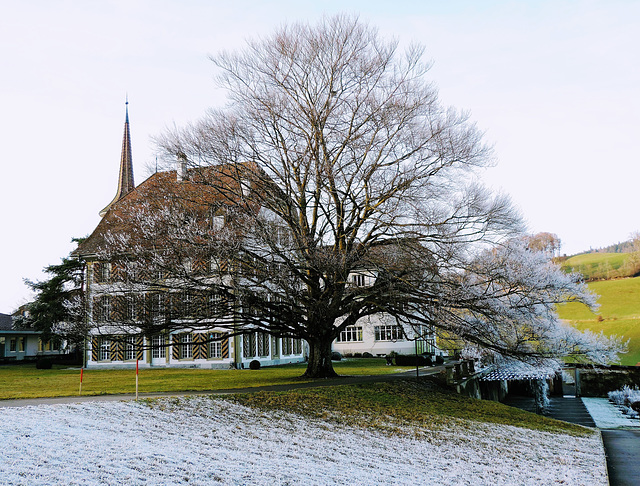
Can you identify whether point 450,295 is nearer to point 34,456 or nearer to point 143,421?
point 143,421

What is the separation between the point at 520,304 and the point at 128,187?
30.8 metres

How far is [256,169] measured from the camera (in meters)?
20.2

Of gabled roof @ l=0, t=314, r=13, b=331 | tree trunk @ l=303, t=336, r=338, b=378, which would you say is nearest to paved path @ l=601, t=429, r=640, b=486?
tree trunk @ l=303, t=336, r=338, b=378

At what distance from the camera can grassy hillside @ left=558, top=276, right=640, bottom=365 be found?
63844mm

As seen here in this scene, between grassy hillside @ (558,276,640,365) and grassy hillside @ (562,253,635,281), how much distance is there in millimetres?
2055

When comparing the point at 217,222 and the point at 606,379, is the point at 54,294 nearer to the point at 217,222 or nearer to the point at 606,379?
the point at 217,222

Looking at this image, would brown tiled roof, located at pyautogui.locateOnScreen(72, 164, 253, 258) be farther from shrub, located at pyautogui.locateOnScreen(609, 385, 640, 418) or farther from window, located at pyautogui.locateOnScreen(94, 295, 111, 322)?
shrub, located at pyautogui.locateOnScreen(609, 385, 640, 418)

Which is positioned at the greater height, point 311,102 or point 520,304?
point 311,102

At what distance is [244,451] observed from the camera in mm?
9523

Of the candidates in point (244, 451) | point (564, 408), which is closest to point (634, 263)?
point (564, 408)

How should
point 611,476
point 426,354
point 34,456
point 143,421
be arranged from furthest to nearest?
point 426,354, point 611,476, point 143,421, point 34,456

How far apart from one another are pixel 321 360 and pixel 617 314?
58.2 meters

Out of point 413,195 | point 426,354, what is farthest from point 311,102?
point 426,354

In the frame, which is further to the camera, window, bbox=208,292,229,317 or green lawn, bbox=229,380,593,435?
window, bbox=208,292,229,317
